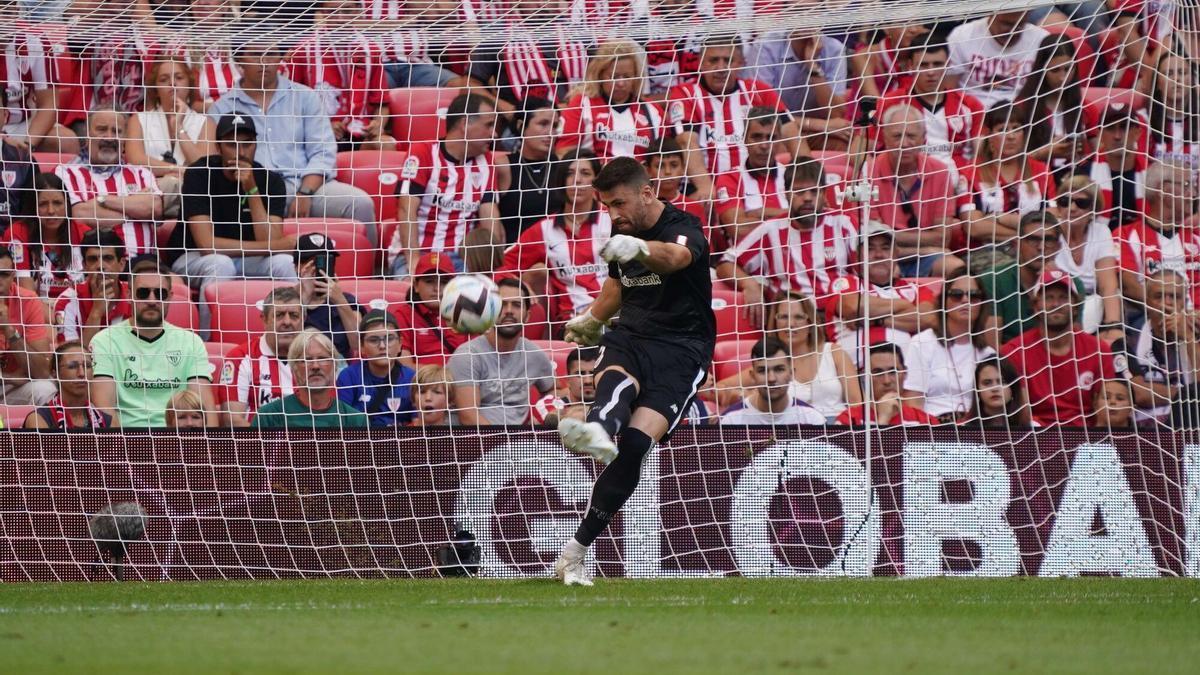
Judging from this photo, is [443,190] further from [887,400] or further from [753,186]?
[887,400]

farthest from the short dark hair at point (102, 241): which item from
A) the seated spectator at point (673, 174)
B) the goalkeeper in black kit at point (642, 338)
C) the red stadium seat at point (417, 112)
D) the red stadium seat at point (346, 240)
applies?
the goalkeeper in black kit at point (642, 338)

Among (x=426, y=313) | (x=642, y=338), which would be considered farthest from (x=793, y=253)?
(x=642, y=338)

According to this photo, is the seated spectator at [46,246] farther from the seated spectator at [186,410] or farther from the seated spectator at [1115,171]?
the seated spectator at [1115,171]

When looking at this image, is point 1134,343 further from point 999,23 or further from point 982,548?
point 999,23

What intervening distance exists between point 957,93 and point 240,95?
5.75 m

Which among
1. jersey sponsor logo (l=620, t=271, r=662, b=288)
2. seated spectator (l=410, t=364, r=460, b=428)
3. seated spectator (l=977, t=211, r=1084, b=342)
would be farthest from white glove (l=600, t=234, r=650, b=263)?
seated spectator (l=977, t=211, r=1084, b=342)

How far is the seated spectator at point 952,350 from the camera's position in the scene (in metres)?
11.3

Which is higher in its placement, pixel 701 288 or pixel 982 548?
pixel 701 288

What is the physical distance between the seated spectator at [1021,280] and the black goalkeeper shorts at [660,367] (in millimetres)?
3725

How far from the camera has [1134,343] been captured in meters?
11.4

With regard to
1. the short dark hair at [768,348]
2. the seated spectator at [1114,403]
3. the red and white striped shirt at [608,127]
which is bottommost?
the seated spectator at [1114,403]

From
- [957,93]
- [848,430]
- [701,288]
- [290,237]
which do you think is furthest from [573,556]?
[957,93]

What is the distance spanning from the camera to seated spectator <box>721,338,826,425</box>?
10.9 m

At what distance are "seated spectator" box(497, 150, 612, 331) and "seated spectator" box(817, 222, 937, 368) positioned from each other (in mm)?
1812
